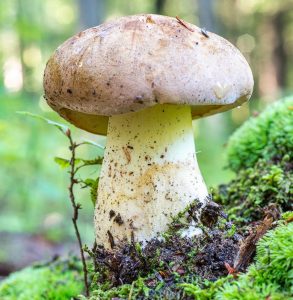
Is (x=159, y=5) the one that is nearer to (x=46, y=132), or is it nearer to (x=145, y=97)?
(x=46, y=132)

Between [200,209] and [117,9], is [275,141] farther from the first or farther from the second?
[117,9]

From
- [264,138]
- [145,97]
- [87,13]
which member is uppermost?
[87,13]

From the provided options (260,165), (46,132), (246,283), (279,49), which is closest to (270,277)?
(246,283)

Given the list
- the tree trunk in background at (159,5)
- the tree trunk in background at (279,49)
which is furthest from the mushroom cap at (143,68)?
the tree trunk in background at (279,49)

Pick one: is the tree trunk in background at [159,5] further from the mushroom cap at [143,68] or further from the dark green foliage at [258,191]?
the mushroom cap at [143,68]

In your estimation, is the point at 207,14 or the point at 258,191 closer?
the point at 258,191

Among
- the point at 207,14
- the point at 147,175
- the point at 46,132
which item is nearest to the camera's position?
the point at 147,175

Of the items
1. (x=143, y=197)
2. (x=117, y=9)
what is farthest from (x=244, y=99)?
(x=117, y=9)
